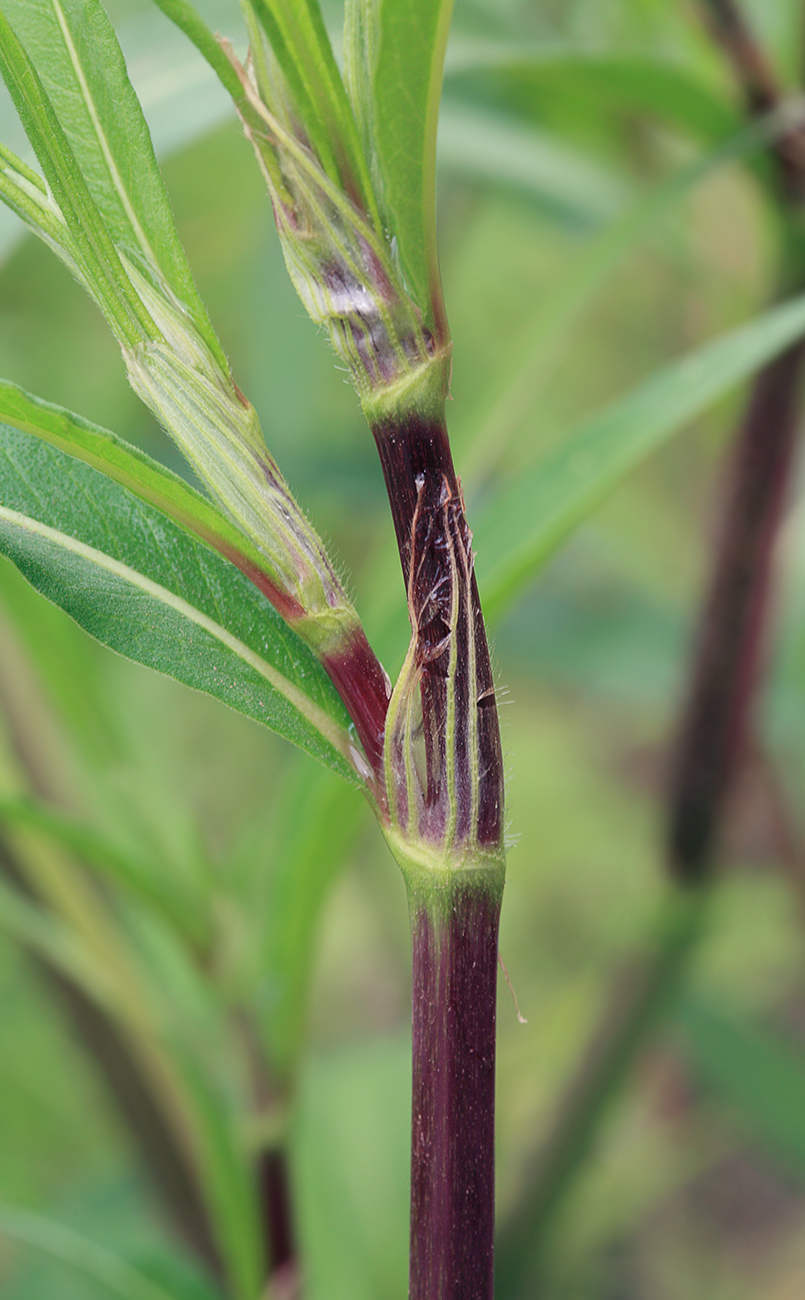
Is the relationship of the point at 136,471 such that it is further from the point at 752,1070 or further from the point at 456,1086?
the point at 752,1070

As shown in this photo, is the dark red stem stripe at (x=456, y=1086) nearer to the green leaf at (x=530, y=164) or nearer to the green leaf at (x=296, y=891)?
the green leaf at (x=296, y=891)

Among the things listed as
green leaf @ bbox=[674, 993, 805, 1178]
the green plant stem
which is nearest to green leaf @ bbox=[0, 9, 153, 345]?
the green plant stem

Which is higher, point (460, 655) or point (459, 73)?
point (459, 73)

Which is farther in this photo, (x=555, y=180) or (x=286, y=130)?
(x=555, y=180)

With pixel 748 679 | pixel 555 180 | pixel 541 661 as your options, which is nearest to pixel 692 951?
pixel 748 679

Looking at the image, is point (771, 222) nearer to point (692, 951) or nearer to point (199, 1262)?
point (692, 951)

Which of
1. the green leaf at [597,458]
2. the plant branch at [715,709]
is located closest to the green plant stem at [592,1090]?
the plant branch at [715,709]

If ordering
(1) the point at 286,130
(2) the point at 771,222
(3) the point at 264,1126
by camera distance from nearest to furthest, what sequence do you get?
(1) the point at 286,130 → (3) the point at 264,1126 → (2) the point at 771,222
